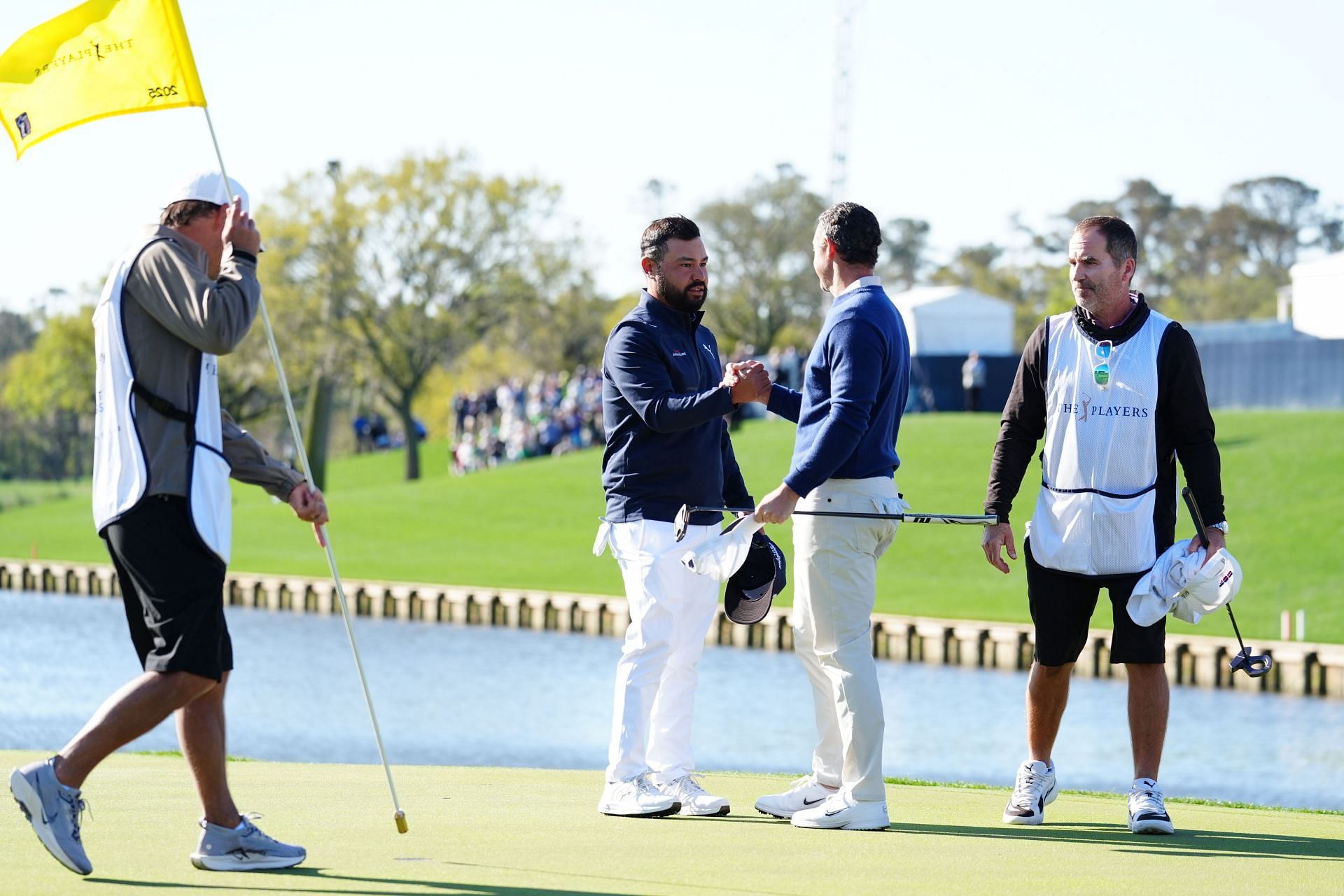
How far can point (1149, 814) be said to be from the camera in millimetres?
5762

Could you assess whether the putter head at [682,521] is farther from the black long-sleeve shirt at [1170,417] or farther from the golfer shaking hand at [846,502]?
the black long-sleeve shirt at [1170,417]

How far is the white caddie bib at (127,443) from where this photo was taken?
15.3ft

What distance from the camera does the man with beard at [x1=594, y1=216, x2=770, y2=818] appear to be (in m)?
5.93

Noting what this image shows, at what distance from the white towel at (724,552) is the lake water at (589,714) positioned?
9.09m

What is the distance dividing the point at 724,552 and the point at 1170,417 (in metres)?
1.56

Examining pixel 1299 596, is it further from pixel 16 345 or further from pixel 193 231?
pixel 16 345

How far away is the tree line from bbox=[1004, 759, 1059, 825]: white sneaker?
89.8 ft

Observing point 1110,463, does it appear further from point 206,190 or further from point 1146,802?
point 206,190

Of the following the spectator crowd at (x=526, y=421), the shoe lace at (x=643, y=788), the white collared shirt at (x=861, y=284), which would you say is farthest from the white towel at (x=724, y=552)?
the spectator crowd at (x=526, y=421)

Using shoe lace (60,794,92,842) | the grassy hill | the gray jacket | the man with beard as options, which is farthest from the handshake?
the grassy hill

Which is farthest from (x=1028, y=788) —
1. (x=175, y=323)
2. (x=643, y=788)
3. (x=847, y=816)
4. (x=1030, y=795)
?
(x=175, y=323)

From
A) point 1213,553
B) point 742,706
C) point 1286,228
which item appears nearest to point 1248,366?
point 742,706

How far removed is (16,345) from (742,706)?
79.4 m

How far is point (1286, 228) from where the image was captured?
92.1m
